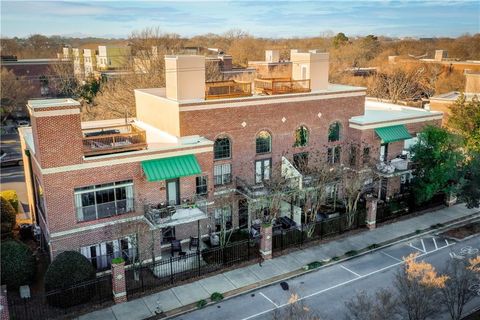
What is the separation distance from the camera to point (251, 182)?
→ 86.0 feet

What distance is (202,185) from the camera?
76.7ft

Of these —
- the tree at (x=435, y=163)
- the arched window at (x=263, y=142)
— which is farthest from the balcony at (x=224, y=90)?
the tree at (x=435, y=163)

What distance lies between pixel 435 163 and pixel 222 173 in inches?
525

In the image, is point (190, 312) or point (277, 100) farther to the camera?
point (277, 100)

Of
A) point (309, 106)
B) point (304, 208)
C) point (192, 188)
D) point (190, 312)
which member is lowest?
point (190, 312)

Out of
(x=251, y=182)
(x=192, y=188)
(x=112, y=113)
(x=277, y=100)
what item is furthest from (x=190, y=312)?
(x=112, y=113)

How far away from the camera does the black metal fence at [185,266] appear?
65.4 ft

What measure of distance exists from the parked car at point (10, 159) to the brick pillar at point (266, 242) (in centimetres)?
3407

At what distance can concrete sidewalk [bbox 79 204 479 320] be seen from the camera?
18.2 m

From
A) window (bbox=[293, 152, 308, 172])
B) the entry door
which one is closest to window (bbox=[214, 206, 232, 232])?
the entry door

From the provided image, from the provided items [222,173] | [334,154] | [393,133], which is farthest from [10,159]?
[393,133]

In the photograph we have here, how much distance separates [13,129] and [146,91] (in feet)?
145

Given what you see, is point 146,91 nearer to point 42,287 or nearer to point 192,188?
point 192,188

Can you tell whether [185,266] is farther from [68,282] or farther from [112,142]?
[112,142]
